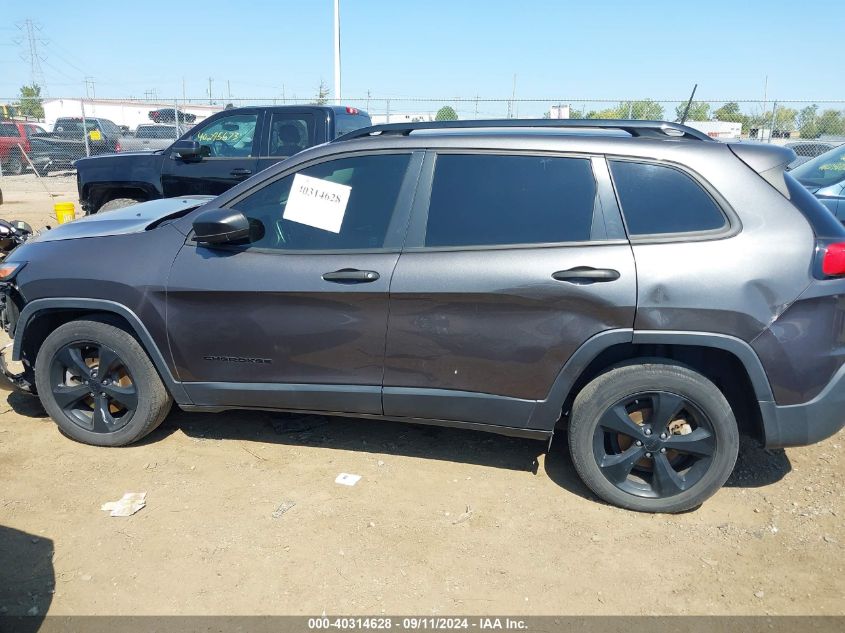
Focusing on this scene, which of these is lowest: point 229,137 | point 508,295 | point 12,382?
point 12,382

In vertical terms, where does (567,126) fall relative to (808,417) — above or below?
above

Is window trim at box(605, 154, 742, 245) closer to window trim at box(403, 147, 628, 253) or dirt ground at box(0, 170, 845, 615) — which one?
window trim at box(403, 147, 628, 253)

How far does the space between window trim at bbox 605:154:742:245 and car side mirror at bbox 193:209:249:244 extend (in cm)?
189

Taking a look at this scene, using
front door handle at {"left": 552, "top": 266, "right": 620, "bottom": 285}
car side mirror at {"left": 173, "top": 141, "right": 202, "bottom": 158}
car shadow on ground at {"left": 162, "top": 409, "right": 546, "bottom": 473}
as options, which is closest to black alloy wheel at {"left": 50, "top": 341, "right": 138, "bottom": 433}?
car shadow on ground at {"left": 162, "top": 409, "right": 546, "bottom": 473}

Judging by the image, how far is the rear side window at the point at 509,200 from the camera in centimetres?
323

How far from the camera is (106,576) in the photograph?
9.67ft

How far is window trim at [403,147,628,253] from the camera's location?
318 cm

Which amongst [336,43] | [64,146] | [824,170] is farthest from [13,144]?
[824,170]

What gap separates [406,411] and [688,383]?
1.40 m

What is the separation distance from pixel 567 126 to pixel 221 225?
193cm

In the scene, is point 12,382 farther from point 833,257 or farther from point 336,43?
point 336,43

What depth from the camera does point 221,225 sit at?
135 inches

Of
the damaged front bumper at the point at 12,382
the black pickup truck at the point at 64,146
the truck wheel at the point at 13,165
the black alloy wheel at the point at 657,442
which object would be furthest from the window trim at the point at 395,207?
the truck wheel at the point at 13,165

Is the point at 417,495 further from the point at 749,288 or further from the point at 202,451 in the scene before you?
the point at 749,288
